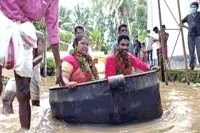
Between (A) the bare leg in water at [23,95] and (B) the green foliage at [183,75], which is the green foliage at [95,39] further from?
(A) the bare leg in water at [23,95]

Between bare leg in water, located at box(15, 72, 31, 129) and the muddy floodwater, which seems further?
the muddy floodwater

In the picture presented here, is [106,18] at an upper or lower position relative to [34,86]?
upper

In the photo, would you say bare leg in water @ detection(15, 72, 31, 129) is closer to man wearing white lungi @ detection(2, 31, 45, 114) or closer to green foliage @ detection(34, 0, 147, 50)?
man wearing white lungi @ detection(2, 31, 45, 114)

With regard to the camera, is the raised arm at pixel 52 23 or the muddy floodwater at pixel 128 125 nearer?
the raised arm at pixel 52 23

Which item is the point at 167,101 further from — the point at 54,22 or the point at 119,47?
the point at 54,22

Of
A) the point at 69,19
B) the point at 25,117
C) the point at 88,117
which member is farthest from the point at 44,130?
the point at 69,19

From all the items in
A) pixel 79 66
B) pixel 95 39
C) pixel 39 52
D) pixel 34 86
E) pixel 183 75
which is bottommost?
pixel 183 75

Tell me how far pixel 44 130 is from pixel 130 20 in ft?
111

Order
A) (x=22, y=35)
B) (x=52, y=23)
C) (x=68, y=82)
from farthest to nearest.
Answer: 1. (x=68, y=82)
2. (x=52, y=23)
3. (x=22, y=35)

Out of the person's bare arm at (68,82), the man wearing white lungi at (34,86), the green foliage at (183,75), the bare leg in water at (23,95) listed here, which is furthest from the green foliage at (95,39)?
the bare leg in water at (23,95)

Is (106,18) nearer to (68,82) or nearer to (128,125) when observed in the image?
(68,82)

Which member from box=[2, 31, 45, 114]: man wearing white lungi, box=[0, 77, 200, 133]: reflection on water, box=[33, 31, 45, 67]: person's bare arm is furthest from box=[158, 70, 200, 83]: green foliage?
box=[33, 31, 45, 67]: person's bare arm

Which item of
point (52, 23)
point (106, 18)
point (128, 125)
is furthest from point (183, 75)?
point (106, 18)

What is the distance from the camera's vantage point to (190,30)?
920 centimetres
